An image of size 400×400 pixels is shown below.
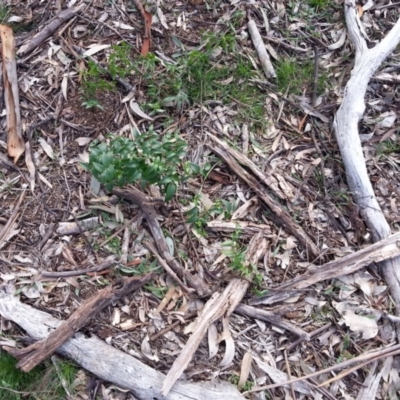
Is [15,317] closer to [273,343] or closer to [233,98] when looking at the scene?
[273,343]

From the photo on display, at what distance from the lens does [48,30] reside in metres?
3.00

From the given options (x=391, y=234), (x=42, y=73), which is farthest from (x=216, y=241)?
(x=42, y=73)

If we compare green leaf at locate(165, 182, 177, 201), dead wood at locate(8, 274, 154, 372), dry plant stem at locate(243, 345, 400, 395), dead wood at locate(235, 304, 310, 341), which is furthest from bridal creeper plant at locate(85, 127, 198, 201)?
dry plant stem at locate(243, 345, 400, 395)

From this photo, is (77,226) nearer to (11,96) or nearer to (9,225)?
(9,225)

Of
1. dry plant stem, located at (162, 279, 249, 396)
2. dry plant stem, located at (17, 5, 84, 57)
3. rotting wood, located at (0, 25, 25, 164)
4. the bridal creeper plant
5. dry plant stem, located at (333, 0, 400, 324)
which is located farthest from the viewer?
dry plant stem, located at (17, 5, 84, 57)

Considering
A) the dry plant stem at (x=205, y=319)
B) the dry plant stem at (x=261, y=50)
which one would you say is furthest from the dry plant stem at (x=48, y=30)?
the dry plant stem at (x=205, y=319)

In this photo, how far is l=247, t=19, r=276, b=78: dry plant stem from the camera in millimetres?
3016

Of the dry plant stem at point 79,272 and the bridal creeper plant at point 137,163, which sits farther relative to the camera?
the dry plant stem at point 79,272

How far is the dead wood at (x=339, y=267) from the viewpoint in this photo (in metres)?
2.59

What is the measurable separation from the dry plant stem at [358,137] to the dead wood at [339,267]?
6 cm

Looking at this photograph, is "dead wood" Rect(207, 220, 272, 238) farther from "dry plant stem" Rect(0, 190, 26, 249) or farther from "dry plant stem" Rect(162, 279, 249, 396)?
"dry plant stem" Rect(0, 190, 26, 249)

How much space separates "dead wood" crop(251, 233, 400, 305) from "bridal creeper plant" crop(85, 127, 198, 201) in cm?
73

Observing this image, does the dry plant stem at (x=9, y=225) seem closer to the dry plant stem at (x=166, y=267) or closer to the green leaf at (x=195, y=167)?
the dry plant stem at (x=166, y=267)

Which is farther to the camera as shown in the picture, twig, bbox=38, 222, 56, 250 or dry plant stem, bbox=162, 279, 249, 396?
twig, bbox=38, 222, 56, 250
